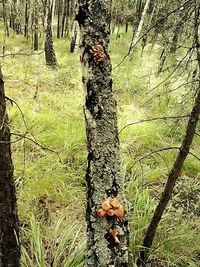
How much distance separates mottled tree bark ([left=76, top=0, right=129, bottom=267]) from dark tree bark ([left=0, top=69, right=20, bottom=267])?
58 centimetres

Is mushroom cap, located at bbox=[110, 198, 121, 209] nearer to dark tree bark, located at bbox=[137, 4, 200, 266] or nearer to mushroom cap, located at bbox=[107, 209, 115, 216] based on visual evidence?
mushroom cap, located at bbox=[107, 209, 115, 216]

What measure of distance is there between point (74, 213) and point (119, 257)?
196cm

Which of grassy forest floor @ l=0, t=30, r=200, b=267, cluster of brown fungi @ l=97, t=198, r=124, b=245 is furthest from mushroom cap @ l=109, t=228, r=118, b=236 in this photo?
grassy forest floor @ l=0, t=30, r=200, b=267

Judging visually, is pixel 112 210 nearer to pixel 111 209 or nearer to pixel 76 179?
pixel 111 209

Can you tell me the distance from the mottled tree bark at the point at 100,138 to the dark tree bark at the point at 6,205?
0.58 m

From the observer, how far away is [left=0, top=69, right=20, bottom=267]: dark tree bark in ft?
7.43

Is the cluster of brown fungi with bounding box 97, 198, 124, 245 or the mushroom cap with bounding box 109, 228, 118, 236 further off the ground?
the cluster of brown fungi with bounding box 97, 198, 124, 245

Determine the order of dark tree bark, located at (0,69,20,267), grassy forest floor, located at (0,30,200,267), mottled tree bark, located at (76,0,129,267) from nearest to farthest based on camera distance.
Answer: mottled tree bark, located at (76,0,129,267) → dark tree bark, located at (0,69,20,267) → grassy forest floor, located at (0,30,200,267)

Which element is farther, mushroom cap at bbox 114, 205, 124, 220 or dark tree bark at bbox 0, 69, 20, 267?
dark tree bark at bbox 0, 69, 20, 267

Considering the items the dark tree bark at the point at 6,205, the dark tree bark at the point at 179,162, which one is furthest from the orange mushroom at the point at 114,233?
the dark tree bark at the point at 179,162

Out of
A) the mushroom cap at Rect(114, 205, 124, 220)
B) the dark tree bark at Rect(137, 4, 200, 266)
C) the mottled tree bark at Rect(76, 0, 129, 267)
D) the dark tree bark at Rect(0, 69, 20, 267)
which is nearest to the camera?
the mottled tree bark at Rect(76, 0, 129, 267)

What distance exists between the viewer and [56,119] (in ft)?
20.3

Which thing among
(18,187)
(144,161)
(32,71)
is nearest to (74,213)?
(18,187)

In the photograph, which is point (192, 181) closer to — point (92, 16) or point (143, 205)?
point (143, 205)
